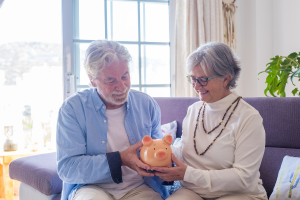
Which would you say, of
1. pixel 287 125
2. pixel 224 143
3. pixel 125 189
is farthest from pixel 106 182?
pixel 287 125

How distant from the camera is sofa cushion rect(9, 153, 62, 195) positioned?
1.79 meters

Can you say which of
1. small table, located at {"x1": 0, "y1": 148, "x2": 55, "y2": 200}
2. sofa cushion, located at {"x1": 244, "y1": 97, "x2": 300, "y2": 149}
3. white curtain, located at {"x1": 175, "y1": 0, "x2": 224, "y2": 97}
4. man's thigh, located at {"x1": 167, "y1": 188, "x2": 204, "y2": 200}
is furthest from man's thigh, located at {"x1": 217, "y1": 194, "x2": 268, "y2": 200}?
small table, located at {"x1": 0, "y1": 148, "x2": 55, "y2": 200}

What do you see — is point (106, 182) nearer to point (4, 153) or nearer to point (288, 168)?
point (288, 168)

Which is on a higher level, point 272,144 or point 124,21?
point 124,21

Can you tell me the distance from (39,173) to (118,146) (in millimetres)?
739

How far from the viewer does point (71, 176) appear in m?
1.32

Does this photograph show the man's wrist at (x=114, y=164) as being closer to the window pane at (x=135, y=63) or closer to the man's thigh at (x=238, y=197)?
the man's thigh at (x=238, y=197)

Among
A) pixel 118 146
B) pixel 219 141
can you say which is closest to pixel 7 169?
pixel 118 146

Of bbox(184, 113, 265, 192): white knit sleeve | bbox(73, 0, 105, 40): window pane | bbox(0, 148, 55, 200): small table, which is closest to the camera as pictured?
bbox(184, 113, 265, 192): white knit sleeve

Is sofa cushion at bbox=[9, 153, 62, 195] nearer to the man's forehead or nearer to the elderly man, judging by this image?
the elderly man

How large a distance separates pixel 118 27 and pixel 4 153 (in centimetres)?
171

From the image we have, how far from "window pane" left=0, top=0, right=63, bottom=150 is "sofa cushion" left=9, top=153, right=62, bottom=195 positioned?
1.07 m

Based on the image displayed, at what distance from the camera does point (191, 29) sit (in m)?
3.00

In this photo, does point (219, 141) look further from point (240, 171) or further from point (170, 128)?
point (170, 128)
